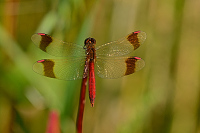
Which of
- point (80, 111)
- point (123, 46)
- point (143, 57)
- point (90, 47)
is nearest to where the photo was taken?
point (80, 111)

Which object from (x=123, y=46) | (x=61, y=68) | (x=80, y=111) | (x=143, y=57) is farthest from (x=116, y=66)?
(x=143, y=57)

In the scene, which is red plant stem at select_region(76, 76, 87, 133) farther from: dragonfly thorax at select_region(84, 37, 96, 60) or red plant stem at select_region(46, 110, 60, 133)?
dragonfly thorax at select_region(84, 37, 96, 60)

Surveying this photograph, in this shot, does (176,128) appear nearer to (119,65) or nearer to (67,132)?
(119,65)

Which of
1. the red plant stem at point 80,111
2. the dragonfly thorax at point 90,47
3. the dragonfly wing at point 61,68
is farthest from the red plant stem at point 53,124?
the dragonfly thorax at point 90,47

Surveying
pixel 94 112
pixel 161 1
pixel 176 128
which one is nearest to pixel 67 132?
pixel 94 112

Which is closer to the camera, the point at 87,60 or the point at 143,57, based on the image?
the point at 87,60

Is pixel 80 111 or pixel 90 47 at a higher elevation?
pixel 90 47

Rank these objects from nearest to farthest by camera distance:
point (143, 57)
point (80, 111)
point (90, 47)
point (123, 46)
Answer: point (80, 111) → point (90, 47) → point (123, 46) → point (143, 57)

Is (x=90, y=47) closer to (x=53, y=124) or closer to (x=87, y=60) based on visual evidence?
(x=87, y=60)
